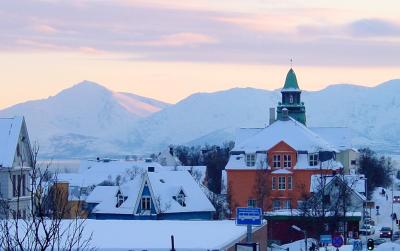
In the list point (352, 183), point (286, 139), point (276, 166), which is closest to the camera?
point (352, 183)

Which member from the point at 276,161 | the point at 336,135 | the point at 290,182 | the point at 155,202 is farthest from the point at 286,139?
the point at 336,135

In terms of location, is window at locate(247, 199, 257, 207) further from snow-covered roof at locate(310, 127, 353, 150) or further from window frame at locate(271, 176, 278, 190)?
snow-covered roof at locate(310, 127, 353, 150)

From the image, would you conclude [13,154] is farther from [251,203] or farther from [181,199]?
[251,203]

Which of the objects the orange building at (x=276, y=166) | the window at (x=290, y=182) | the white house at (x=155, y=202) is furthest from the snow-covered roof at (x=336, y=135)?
the white house at (x=155, y=202)

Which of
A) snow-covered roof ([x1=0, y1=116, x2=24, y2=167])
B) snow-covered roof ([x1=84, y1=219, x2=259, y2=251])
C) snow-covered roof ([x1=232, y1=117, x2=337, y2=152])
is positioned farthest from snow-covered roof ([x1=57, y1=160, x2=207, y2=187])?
snow-covered roof ([x1=84, y1=219, x2=259, y2=251])

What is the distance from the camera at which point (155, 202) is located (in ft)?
224

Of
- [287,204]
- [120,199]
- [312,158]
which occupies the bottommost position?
[120,199]

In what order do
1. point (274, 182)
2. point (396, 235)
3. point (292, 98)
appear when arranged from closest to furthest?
point (396, 235) → point (274, 182) → point (292, 98)

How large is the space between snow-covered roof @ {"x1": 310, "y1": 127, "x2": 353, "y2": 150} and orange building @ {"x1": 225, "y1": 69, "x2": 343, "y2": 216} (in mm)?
23019

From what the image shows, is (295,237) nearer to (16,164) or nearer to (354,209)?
(354,209)

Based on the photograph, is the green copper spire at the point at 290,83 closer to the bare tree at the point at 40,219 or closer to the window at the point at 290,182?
the window at the point at 290,182

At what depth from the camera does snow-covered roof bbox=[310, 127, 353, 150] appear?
117 m

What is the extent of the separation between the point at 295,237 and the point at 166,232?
31.2 metres

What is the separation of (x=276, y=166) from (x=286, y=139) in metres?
2.49
